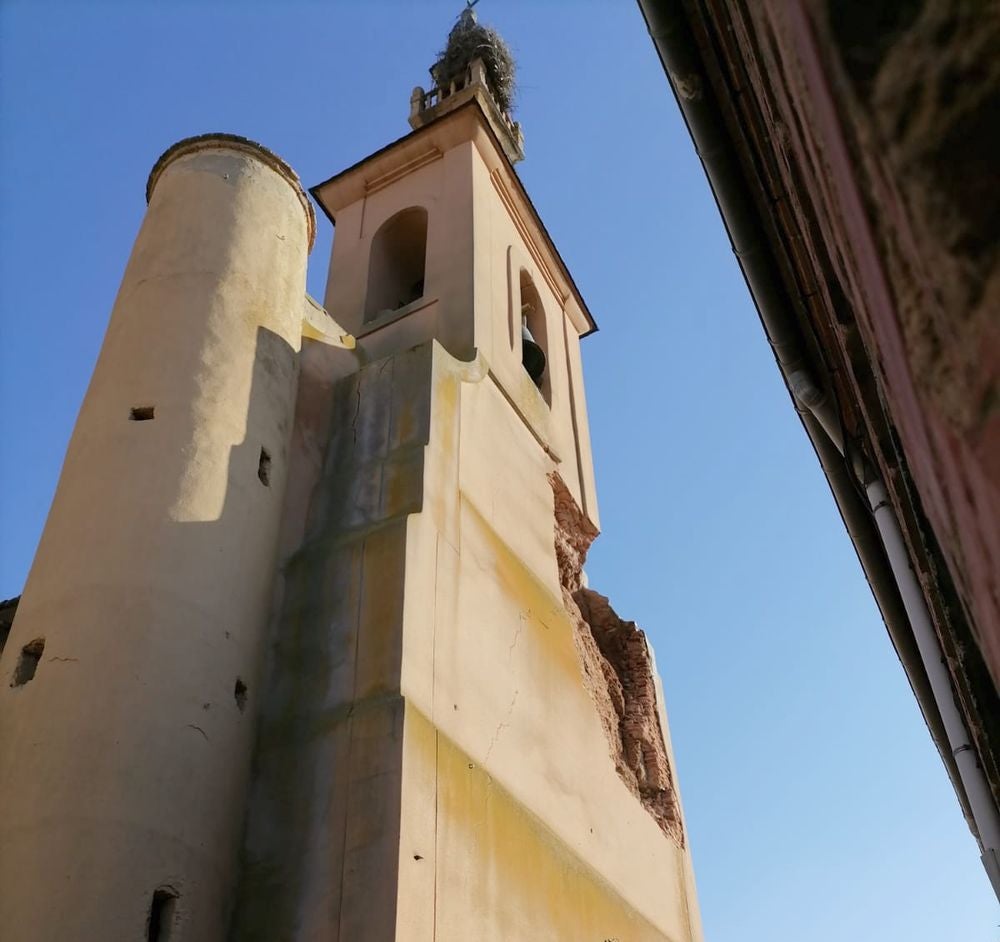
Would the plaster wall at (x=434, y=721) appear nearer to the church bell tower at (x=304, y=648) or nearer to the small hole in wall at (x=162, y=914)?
the church bell tower at (x=304, y=648)

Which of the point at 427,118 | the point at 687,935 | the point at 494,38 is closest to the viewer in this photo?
the point at 687,935

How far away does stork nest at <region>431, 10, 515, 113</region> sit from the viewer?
2197 centimetres

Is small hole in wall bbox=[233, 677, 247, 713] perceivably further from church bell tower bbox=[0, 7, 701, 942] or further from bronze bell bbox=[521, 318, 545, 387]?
bronze bell bbox=[521, 318, 545, 387]

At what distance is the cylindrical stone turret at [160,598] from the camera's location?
20.8 feet

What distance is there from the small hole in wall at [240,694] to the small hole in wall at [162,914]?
154 centimetres

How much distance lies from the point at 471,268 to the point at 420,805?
8003mm

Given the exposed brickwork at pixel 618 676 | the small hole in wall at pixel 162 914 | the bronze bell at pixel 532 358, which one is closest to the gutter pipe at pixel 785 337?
the small hole in wall at pixel 162 914

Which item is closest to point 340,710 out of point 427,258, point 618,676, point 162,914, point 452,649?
point 452,649

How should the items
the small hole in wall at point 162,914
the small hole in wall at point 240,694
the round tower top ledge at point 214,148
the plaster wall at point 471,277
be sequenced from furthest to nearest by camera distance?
the plaster wall at point 471,277
the round tower top ledge at point 214,148
the small hole in wall at point 240,694
the small hole in wall at point 162,914

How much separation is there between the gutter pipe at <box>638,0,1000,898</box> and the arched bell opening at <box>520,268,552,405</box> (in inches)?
279

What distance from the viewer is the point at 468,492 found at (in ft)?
32.7

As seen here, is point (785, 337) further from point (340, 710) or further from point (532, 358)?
point (532, 358)

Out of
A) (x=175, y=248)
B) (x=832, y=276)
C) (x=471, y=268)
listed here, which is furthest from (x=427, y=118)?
(x=832, y=276)

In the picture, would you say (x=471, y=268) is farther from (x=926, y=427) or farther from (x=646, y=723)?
(x=926, y=427)
